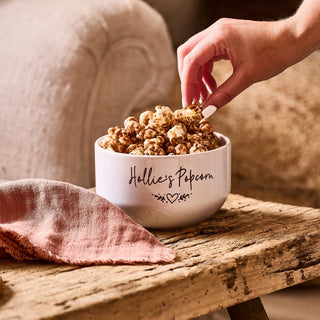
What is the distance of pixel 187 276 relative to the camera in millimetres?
738

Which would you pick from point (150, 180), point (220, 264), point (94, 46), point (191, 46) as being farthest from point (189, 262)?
point (94, 46)

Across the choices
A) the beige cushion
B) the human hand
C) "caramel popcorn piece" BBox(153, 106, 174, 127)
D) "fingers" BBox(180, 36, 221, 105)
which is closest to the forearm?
the human hand

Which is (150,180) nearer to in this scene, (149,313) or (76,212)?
(76,212)

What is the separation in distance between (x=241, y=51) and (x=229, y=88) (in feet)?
0.20

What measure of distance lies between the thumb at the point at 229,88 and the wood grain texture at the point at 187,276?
19 cm

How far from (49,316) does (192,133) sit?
1.30 feet

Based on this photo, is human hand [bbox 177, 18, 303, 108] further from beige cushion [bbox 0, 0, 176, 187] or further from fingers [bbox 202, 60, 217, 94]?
beige cushion [bbox 0, 0, 176, 187]

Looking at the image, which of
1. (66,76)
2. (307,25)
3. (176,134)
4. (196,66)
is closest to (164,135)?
(176,134)

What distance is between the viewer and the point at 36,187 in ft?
2.99

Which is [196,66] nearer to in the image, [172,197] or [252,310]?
[172,197]

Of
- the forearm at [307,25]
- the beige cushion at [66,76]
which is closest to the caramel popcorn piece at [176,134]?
the forearm at [307,25]

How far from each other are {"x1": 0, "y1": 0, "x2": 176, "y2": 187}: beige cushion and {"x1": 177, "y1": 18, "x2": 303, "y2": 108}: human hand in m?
0.58

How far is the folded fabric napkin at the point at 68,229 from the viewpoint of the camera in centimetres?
79

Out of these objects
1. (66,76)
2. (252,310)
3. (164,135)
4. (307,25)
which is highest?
(307,25)
